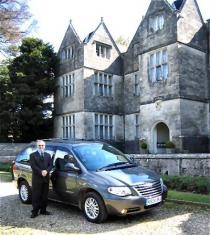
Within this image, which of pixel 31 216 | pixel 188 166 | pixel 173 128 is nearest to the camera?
pixel 31 216

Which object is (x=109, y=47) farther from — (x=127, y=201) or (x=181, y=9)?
(x=127, y=201)

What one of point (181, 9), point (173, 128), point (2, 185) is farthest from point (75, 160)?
point (181, 9)

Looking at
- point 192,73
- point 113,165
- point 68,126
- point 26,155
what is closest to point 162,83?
point 192,73

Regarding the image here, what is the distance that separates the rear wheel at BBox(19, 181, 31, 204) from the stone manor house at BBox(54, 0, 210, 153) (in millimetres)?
12919

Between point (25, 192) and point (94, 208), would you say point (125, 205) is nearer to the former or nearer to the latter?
point (94, 208)

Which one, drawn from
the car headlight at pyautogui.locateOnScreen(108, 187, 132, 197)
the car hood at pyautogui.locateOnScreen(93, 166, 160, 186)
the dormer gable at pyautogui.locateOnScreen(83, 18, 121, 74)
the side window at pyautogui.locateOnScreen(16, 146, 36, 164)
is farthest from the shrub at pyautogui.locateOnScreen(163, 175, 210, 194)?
the dormer gable at pyautogui.locateOnScreen(83, 18, 121, 74)

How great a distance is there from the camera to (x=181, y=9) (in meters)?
23.1

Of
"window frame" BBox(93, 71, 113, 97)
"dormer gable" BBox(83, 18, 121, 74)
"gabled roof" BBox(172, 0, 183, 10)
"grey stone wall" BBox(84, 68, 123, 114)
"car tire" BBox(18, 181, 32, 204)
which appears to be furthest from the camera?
"window frame" BBox(93, 71, 113, 97)

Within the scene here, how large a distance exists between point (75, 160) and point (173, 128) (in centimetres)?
1408

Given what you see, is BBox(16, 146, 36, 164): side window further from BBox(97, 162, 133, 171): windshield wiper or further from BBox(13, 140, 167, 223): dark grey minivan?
BBox(97, 162, 133, 171): windshield wiper

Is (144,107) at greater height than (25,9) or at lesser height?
lesser

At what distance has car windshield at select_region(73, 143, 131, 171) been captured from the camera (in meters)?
8.67

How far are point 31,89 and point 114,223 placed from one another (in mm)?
21525

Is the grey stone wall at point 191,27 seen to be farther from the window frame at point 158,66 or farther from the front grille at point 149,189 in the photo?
the front grille at point 149,189
